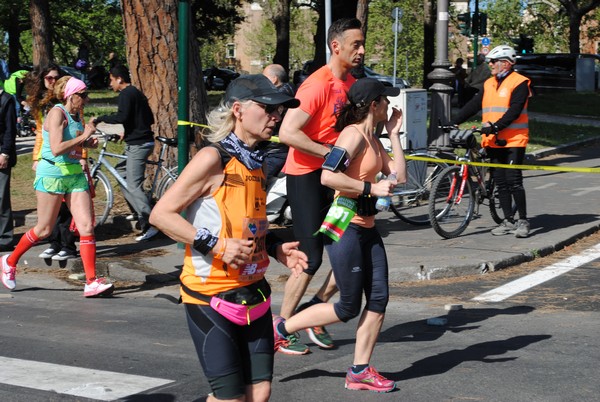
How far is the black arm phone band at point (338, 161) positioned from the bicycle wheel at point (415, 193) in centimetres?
640

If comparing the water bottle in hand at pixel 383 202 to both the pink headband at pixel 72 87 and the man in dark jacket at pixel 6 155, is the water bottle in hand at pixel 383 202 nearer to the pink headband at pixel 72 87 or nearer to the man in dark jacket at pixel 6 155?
the pink headband at pixel 72 87

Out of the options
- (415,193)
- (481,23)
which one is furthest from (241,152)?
(481,23)

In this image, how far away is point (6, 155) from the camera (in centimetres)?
1086

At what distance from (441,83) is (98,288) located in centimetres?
772

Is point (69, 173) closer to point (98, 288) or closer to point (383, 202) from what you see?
point (98, 288)

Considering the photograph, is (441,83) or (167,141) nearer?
(167,141)

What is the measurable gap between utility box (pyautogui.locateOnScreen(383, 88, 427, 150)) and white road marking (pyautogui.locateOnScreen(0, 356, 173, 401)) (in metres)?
8.02

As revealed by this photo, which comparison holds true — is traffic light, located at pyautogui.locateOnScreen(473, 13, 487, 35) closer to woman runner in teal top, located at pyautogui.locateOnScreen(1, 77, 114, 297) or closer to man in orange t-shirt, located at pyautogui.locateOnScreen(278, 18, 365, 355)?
woman runner in teal top, located at pyautogui.locateOnScreen(1, 77, 114, 297)

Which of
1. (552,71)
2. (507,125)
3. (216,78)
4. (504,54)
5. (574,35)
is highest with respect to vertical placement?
(574,35)

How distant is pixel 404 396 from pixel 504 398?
0.54 m

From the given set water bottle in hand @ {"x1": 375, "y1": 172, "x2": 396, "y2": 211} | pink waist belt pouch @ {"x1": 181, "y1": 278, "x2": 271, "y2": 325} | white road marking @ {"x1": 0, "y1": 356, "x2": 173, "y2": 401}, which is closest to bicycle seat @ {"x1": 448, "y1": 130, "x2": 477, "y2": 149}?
water bottle in hand @ {"x1": 375, "y1": 172, "x2": 396, "y2": 211}

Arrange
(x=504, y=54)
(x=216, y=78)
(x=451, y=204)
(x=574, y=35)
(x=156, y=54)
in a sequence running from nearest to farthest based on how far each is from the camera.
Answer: (x=504, y=54)
(x=451, y=204)
(x=156, y=54)
(x=574, y=35)
(x=216, y=78)

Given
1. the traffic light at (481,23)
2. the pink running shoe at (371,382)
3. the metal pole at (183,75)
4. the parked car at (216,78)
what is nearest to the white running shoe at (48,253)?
the metal pole at (183,75)

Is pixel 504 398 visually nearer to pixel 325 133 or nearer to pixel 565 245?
pixel 325 133
